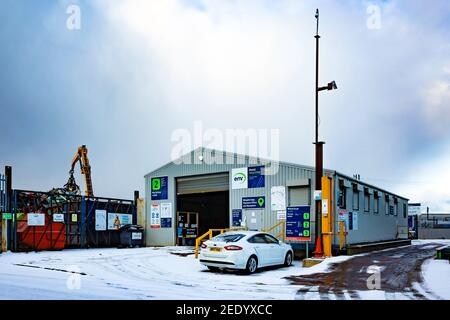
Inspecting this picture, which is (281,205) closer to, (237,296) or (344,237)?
(344,237)

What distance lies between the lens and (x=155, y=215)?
28328mm

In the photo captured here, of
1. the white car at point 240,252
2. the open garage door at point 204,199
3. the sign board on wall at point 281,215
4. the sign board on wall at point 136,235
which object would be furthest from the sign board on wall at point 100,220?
the white car at point 240,252

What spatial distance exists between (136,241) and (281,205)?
399 inches

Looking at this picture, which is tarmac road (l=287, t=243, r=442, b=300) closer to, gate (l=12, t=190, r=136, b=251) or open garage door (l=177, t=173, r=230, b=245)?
open garage door (l=177, t=173, r=230, b=245)

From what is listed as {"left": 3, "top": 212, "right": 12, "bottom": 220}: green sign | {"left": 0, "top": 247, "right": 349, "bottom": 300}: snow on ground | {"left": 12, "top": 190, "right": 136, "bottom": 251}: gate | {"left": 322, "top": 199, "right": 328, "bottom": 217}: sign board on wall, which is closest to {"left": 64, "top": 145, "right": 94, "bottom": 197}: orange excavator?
{"left": 12, "top": 190, "right": 136, "bottom": 251}: gate

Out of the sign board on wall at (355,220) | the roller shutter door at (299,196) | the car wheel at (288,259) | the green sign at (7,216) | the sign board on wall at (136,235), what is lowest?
the sign board on wall at (136,235)

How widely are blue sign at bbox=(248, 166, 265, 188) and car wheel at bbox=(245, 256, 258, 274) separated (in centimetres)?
828

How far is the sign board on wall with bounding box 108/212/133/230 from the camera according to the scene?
2768cm

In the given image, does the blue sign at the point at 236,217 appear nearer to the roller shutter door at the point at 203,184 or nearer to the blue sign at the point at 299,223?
the roller shutter door at the point at 203,184

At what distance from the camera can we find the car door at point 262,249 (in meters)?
14.8

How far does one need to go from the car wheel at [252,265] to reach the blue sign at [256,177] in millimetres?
8276

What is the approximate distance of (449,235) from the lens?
49.8 metres

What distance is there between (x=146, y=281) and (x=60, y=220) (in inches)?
559
